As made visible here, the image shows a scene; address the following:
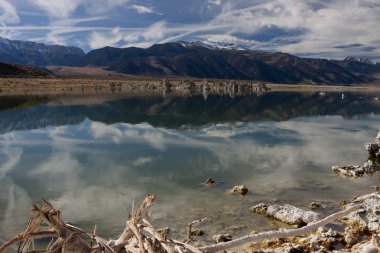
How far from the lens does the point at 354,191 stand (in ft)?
68.8

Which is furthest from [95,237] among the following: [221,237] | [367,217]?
[367,217]

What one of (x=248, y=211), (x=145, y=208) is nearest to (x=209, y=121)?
(x=248, y=211)

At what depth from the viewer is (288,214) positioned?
53.3 ft

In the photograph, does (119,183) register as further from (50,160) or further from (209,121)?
(209,121)

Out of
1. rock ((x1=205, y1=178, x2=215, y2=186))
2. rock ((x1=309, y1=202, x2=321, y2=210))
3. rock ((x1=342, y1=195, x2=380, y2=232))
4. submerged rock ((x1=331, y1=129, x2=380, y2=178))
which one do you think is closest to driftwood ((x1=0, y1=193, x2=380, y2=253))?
rock ((x1=342, y1=195, x2=380, y2=232))

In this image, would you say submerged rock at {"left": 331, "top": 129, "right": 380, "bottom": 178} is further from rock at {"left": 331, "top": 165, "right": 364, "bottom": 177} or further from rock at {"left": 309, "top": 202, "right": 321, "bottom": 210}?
rock at {"left": 309, "top": 202, "right": 321, "bottom": 210}

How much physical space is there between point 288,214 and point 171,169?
1016 centimetres

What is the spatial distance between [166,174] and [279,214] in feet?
29.2

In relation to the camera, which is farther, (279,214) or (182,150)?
(182,150)

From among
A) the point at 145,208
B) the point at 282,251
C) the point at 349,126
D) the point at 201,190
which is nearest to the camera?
the point at 145,208

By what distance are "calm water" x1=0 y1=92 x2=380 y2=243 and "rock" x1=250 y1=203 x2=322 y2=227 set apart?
460mm

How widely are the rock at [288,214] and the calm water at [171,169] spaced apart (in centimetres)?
46

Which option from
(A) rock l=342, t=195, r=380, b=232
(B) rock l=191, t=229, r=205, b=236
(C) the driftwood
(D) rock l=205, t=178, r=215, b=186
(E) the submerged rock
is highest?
(C) the driftwood

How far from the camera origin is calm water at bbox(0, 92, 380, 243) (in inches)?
674
